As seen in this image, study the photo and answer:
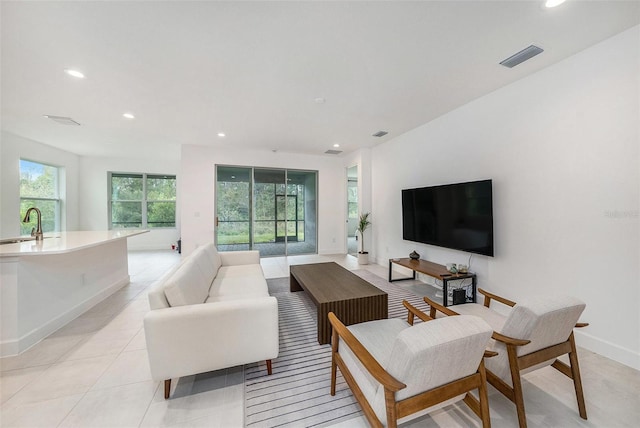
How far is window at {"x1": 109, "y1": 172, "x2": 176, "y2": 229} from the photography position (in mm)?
7266

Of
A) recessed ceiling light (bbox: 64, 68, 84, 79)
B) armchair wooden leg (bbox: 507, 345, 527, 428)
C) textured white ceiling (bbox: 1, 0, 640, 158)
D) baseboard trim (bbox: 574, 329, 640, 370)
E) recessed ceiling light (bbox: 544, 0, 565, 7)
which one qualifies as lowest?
baseboard trim (bbox: 574, 329, 640, 370)

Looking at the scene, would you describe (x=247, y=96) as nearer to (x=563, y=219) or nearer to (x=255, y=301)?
(x=255, y=301)

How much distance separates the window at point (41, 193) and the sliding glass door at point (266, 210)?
161 inches

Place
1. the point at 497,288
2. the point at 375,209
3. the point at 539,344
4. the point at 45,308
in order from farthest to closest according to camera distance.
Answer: the point at 375,209 < the point at 497,288 < the point at 45,308 < the point at 539,344

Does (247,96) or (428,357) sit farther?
(247,96)

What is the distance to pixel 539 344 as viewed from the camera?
142 centimetres

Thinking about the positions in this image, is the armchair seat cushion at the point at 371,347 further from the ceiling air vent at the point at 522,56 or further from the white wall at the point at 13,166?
the white wall at the point at 13,166

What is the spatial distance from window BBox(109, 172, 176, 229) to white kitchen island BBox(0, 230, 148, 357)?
4685 millimetres

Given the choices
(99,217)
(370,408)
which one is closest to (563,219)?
(370,408)

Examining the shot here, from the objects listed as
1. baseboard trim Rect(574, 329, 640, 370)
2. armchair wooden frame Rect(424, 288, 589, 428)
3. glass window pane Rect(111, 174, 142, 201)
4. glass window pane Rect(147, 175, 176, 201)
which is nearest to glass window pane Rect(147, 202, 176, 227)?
glass window pane Rect(147, 175, 176, 201)

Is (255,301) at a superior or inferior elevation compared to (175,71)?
inferior

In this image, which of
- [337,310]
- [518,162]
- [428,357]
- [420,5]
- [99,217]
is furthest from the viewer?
[99,217]

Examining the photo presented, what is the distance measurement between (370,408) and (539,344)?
1.10m

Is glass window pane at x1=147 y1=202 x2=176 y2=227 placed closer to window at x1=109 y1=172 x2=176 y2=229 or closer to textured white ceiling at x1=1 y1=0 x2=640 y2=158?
window at x1=109 y1=172 x2=176 y2=229
